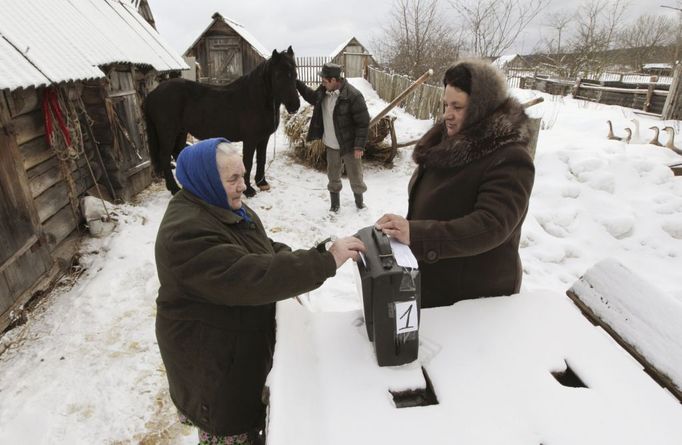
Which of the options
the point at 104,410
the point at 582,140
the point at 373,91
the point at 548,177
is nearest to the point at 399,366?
the point at 104,410

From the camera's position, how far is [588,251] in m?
4.49

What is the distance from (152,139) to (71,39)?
60.3 inches

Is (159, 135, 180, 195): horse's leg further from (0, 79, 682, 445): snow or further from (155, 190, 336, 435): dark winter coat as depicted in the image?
(155, 190, 336, 435): dark winter coat

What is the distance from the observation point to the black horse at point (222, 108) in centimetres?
504

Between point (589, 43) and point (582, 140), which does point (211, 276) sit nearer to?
point (582, 140)

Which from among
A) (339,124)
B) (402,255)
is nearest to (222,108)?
(339,124)

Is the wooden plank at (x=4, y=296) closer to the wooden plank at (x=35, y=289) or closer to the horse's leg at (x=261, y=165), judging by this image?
the wooden plank at (x=35, y=289)

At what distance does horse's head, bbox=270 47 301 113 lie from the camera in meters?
4.94

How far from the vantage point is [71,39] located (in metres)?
3.94

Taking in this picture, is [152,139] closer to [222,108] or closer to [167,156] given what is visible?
[167,156]

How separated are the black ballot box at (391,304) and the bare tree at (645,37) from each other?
31.8m

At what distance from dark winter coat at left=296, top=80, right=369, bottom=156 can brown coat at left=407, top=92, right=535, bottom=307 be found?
3.16m

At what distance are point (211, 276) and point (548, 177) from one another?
5.71 m

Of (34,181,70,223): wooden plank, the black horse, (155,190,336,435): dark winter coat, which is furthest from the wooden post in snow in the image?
(155,190,336,435): dark winter coat
